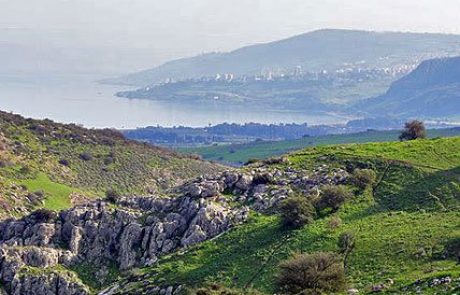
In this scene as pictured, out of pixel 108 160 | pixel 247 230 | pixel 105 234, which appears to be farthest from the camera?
pixel 108 160

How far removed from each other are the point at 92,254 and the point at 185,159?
75884 millimetres

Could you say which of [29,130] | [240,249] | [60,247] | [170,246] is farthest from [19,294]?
[29,130]

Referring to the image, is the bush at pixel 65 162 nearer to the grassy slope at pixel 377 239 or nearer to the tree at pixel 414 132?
the tree at pixel 414 132

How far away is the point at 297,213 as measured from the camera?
55.2 meters

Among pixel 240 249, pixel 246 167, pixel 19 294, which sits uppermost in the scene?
pixel 246 167

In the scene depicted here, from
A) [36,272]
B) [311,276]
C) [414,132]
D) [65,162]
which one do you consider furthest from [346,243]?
[65,162]

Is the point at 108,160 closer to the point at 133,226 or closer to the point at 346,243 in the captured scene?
the point at 133,226

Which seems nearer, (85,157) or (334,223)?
(334,223)

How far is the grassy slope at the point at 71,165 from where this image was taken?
10206cm

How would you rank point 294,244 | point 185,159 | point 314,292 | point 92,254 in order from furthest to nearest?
point 185,159 → point 92,254 → point 294,244 → point 314,292

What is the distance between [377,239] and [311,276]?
38.1 ft

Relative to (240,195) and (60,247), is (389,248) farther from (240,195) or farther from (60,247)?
(60,247)

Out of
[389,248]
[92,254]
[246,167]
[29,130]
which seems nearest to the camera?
[389,248]

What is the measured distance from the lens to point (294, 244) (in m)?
53.1
